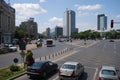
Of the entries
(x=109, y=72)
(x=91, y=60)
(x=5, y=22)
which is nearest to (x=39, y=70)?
(x=109, y=72)

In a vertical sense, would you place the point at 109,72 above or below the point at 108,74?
above

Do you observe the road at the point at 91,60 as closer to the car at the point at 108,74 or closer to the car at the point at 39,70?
the car at the point at 39,70

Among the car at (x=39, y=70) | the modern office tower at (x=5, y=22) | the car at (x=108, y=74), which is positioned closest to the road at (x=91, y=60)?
the car at (x=39, y=70)

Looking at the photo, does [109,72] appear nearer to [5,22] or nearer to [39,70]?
[39,70]

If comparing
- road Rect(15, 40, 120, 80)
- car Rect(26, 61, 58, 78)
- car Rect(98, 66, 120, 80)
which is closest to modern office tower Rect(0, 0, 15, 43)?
road Rect(15, 40, 120, 80)

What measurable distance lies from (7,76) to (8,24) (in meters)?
80.2

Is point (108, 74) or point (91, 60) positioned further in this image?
point (91, 60)

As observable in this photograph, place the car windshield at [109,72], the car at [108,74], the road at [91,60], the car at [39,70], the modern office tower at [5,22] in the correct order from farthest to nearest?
the modern office tower at [5,22] < the road at [91,60] < the car at [39,70] < the car windshield at [109,72] < the car at [108,74]

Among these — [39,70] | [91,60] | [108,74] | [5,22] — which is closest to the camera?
Answer: [108,74]

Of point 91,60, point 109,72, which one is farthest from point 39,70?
point 91,60

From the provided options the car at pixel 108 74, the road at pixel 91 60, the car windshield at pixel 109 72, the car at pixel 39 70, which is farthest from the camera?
the road at pixel 91 60

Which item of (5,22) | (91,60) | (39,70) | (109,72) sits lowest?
(91,60)

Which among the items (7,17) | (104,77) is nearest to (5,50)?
(104,77)

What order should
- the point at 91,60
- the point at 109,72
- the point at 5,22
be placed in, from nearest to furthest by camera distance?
the point at 109,72 < the point at 91,60 < the point at 5,22
